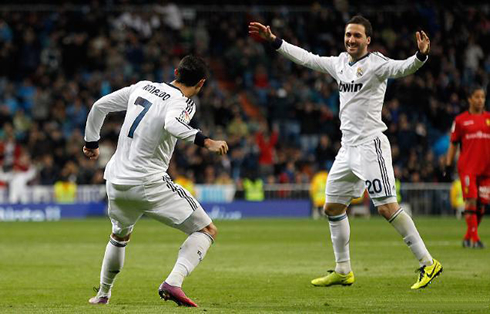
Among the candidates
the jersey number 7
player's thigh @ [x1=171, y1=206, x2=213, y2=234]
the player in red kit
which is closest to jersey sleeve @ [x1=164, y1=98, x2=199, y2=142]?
the jersey number 7

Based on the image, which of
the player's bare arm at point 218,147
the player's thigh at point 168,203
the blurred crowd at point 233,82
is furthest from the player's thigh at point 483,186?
the blurred crowd at point 233,82

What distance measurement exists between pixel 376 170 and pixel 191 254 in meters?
2.39

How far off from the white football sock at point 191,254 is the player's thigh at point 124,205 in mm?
506

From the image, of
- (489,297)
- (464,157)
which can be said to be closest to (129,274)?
(489,297)

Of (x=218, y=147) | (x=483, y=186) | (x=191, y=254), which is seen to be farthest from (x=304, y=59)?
(x=483, y=186)

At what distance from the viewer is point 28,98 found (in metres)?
30.8

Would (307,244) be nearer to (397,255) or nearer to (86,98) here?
(397,255)

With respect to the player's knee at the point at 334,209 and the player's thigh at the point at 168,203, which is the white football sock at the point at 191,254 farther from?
the player's knee at the point at 334,209

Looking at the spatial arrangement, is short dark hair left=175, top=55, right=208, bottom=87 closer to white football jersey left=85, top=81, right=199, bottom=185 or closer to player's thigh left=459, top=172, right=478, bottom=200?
white football jersey left=85, top=81, right=199, bottom=185

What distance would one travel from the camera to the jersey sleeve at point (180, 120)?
793cm

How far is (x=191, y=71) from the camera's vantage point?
27.9 ft

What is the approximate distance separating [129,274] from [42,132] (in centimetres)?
1803

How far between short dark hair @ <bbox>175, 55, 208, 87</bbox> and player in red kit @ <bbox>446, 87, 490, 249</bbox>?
7.65 metres

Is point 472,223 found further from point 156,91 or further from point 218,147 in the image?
point 218,147
